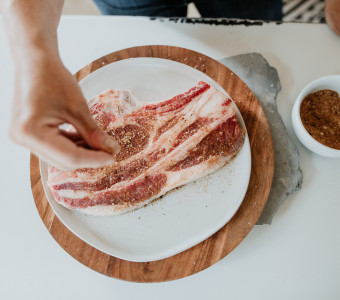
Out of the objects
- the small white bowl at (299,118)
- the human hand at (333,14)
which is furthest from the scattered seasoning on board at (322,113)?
the human hand at (333,14)

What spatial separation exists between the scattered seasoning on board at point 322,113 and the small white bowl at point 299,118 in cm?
2

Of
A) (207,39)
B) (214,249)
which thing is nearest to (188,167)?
(214,249)

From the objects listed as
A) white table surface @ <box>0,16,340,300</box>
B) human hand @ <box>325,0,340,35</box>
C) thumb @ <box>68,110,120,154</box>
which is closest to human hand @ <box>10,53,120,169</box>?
thumb @ <box>68,110,120,154</box>

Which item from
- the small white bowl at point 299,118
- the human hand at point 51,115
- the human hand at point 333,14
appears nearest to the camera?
the human hand at point 51,115

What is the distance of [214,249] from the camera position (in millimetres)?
876

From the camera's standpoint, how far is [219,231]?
2.91 feet

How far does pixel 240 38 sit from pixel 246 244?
2.28 feet

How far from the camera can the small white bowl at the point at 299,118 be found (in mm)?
855

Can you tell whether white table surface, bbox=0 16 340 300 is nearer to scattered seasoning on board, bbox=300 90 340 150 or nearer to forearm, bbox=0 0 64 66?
scattered seasoning on board, bbox=300 90 340 150

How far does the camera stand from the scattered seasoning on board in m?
0.89

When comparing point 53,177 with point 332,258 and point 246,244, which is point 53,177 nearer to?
point 246,244

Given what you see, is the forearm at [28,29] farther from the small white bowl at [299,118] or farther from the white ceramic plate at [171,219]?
the small white bowl at [299,118]

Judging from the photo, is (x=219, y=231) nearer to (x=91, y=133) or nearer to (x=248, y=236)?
(x=248, y=236)

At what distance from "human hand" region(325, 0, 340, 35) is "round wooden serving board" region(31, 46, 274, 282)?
38cm
